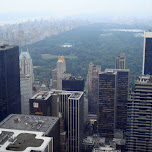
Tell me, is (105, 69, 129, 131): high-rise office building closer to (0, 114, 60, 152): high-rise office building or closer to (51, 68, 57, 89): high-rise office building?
(51, 68, 57, 89): high-rise office building

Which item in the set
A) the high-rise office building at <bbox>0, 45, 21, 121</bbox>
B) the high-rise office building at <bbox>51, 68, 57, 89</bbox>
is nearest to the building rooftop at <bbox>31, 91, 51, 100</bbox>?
the high-rise office building at <bbox>0, 45, 21, 121</bbox>

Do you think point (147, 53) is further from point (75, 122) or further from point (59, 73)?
point (75, 122)

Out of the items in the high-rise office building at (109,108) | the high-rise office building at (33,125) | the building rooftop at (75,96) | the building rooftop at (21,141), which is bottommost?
the high-rise office building at (109,108)

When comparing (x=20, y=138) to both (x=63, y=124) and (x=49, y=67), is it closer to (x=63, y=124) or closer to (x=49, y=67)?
(x=63, y=124)

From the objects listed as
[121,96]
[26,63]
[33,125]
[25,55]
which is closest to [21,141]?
[33,125]

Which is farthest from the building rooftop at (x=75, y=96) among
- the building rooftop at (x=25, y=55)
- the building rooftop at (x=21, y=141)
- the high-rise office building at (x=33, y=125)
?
the building rooftop at (x=25, y=55)

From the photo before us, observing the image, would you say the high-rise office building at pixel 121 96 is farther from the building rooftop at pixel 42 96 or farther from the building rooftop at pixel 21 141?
the building rooftop at pixel 21 141
